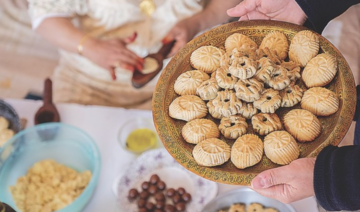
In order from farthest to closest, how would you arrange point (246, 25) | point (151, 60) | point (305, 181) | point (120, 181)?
point (151, 60) → point (120, 181) → point (246, 25) → point (305, 181)

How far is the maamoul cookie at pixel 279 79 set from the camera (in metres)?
0.77

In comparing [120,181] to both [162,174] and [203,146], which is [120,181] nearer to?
[162,174]

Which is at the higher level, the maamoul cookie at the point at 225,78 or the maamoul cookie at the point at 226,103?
the maamoul cookie at the point at 225,78

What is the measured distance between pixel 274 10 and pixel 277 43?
0.22 meters

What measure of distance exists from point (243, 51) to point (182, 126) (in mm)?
213

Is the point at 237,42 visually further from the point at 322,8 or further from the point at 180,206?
the point at 180,206

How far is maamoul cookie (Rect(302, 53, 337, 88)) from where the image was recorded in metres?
0.78

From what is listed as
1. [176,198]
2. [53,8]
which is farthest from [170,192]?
[53,8]

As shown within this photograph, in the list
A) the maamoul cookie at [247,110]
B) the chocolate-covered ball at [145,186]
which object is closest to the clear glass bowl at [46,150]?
the chocolate-covered ball at [145,186]

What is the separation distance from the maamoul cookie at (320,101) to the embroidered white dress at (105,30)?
2.46 ft

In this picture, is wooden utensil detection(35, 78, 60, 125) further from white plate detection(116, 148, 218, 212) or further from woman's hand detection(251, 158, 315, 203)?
woman's hand detection(251, 158, 315, 203)

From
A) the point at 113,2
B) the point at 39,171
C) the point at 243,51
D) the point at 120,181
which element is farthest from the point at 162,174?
the point at 113,2

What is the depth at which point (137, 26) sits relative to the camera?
1.39m

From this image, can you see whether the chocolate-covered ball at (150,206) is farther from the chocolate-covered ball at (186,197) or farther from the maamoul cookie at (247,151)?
the maamoul cookie at (247,151)
